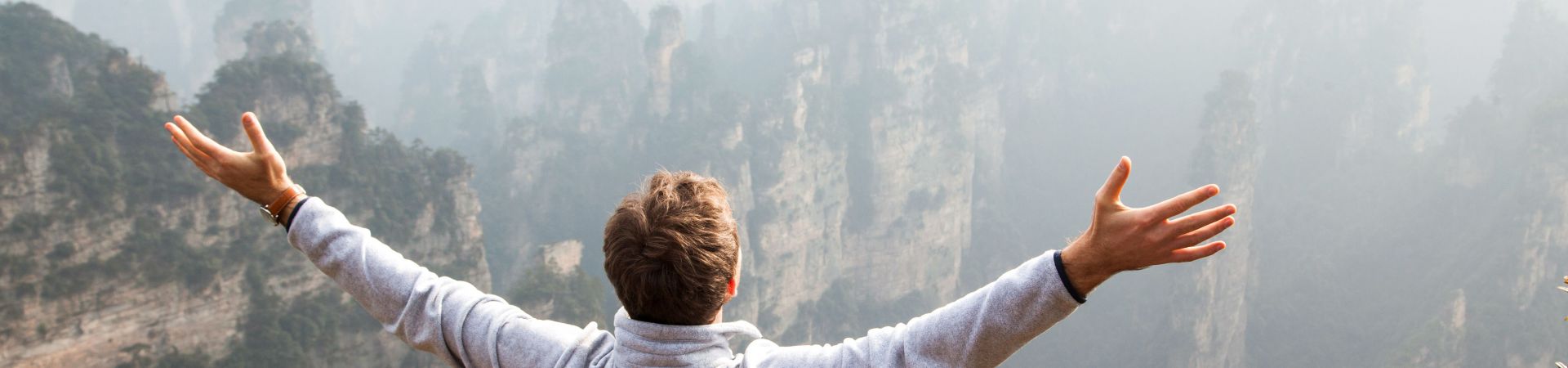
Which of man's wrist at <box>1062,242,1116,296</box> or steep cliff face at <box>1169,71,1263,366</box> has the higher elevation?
steep cliff face at <box>1169,71,1263,366</box>

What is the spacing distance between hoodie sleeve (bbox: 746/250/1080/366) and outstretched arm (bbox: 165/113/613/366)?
0.40m

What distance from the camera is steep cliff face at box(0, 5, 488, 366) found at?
10.4 metres

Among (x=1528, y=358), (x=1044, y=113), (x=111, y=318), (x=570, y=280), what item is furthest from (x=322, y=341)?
(x=1044, y=113)

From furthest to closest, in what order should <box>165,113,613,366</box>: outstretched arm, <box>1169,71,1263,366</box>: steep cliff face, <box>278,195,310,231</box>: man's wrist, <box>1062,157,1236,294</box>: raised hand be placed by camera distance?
<box>1169,71,1263,366</box>: steep cliff face, <box>278,195,310,231</box>: man's wrist, <box>165,113,613,366</box>: outstretched arm, <box>1062,157,1236,294</box>: raised hand

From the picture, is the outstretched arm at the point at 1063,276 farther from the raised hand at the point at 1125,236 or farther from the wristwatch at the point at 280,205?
the wristwatch at the point at 280,205

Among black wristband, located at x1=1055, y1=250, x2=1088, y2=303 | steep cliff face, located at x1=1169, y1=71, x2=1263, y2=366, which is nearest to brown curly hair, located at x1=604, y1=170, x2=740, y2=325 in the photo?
black wristband, located at x1=1055, y1=250, x2=1088, y2=303

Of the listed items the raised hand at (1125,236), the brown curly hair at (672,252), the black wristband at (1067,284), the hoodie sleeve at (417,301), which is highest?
the hoodie sleeve at (417,301)

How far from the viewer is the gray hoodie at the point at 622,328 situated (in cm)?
131

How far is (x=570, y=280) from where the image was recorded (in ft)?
57.2

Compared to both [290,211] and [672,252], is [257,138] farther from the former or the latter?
[672,252]

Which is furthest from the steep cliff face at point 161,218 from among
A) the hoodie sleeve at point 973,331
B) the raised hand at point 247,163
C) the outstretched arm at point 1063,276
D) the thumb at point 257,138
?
the outstretched arm at point 1063,276

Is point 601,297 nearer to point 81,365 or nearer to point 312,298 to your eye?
point 312,298

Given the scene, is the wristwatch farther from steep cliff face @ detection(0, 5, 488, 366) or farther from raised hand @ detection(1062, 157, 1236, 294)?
steep cliff face @ detection(0, 5, 488, 366)

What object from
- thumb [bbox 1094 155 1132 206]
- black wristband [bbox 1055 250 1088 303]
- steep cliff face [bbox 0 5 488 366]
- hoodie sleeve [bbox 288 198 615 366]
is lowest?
black wristband [bbox 1055 250 1088 303]
